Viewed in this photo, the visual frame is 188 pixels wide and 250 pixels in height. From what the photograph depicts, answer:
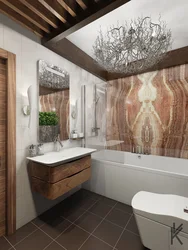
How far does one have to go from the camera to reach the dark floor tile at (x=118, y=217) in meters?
1.73

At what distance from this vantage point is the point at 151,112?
283 centimetres

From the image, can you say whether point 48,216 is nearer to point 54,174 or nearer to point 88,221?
point 88,221

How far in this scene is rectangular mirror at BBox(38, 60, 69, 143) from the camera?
1892 mm

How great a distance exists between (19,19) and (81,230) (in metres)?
2.57

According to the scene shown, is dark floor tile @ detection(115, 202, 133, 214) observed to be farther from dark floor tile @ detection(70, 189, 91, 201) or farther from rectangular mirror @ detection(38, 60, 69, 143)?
rectangular mirror @ detection(38, 60, 69, 143)

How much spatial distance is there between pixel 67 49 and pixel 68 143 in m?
1.58

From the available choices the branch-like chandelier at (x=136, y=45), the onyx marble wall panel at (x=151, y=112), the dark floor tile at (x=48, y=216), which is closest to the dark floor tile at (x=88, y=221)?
the dark floor tile at (x=48, y=216)

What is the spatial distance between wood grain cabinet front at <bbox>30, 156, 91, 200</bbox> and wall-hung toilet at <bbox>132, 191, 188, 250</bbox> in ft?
2.62

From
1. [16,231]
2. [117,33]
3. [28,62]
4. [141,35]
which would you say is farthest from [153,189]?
[28,62]

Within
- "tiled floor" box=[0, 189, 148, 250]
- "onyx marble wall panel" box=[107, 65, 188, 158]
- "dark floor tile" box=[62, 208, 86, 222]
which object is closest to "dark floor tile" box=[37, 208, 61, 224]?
"tiled floor" box=[0, 189, 148, 250]

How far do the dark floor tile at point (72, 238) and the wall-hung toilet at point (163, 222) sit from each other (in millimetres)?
661

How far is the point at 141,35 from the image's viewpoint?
1.43 metres

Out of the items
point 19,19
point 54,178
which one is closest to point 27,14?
point 19,19

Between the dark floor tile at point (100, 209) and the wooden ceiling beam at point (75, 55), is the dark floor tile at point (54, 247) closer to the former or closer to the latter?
the dark floor tile at point (100, 209)
